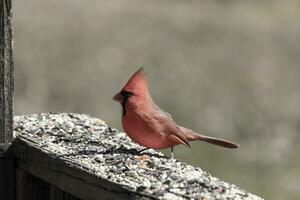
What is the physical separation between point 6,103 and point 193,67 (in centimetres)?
739

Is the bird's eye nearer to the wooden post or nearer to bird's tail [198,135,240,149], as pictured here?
the wooden post

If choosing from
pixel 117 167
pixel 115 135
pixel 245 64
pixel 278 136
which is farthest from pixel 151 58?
pixel 117 167

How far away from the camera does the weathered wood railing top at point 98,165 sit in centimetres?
269

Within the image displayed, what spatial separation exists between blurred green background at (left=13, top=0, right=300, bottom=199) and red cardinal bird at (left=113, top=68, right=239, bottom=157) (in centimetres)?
407

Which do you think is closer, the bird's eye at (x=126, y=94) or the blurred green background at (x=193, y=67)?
the bird's eye at (x=126, y=94)

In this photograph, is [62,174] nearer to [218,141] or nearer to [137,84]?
[137,84]

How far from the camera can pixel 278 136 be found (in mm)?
8977

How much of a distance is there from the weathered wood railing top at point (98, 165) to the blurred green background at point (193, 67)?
391 centimetres

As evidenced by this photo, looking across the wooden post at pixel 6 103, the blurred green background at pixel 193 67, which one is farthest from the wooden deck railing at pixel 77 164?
the blurred green background at pixel 193 67

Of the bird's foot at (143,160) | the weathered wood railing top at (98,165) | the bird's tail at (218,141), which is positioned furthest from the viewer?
the bird's tail at (218,141)

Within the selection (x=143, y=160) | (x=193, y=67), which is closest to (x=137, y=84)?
(x=143, y=160)

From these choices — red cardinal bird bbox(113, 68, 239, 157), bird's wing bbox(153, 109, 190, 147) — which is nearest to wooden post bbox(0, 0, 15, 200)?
red cardinal bird bbox(113, 68, 239, 157)

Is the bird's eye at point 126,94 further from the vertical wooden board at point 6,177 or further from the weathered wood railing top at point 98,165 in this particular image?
the vertical wooden board at point 6,177

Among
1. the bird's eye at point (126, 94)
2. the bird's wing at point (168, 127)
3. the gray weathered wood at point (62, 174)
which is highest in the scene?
the bird's eye at point (126, 94)
